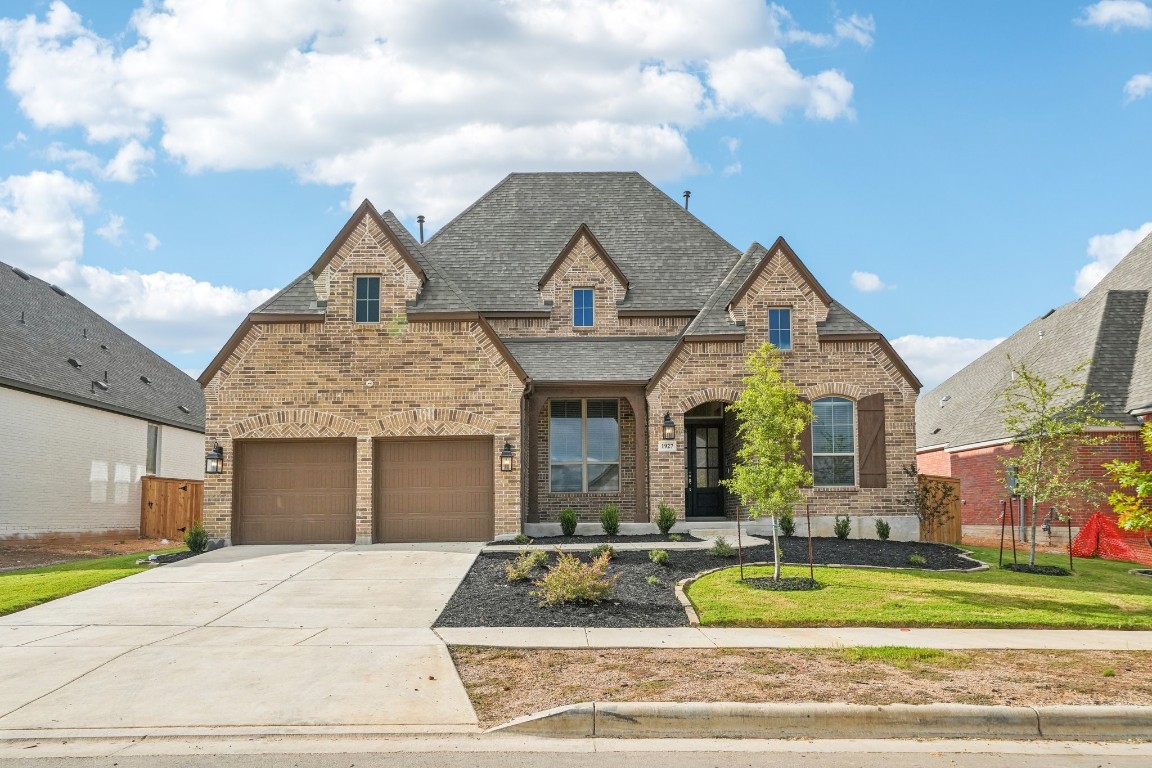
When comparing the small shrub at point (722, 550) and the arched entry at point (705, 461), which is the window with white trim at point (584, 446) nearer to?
the arched entry at point (705, 461)

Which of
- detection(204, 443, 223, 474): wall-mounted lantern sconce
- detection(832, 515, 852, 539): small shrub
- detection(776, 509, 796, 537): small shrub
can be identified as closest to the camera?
detection(204, 443, 223, 474): wall-mounted lantern sconce

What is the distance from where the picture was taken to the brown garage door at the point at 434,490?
63.6ft

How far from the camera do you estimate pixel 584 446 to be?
866 inches

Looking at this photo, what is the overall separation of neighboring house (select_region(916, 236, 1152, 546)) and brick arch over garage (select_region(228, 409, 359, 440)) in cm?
1391

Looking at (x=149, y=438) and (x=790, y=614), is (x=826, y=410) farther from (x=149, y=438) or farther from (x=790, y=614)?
(x=149, y=438)

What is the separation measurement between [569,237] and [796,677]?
18481 mm

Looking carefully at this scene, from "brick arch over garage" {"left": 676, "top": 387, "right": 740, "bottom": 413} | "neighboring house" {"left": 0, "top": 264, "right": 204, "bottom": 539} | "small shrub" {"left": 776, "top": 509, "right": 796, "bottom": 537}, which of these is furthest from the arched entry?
"neighboring house" {"left": 0, "top": 264, "right": 204, "bottom": 539}

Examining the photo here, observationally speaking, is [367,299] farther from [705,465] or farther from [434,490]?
[705,465]

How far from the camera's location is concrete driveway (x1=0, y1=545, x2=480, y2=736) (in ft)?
25.5

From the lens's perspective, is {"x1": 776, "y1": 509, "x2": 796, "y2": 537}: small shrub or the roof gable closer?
{"x1": 776, "y1": 509, "x2": 796, "y2": 537}: small shrub

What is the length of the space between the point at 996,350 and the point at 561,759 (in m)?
32.2

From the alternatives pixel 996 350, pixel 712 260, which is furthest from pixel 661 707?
pixel 996 350

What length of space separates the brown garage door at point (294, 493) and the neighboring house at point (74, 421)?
25.7 feet

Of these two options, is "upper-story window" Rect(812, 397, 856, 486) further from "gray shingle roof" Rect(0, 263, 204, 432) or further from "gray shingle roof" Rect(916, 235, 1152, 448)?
"gray shingle roof" Rect(0, 263, 204, 432)
